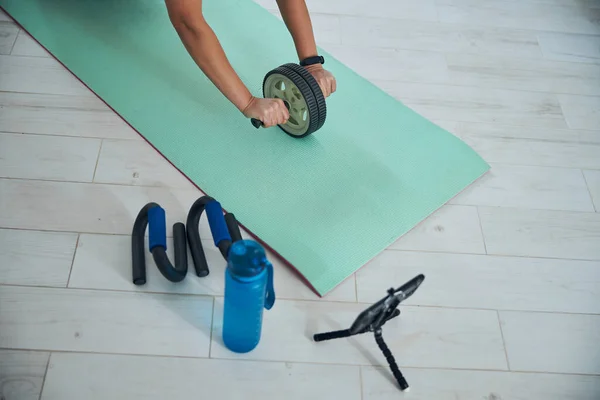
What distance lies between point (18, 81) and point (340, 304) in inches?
46.1

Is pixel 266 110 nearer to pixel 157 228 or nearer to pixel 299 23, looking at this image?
pixel 299 23

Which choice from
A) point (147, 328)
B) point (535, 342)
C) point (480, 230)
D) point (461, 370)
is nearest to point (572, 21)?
point (480, 230)

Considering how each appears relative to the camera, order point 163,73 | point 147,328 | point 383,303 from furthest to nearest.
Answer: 1. point 163,73
2. point 147,328
3. point 383,303

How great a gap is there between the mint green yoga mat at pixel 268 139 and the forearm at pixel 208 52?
0.52 ft

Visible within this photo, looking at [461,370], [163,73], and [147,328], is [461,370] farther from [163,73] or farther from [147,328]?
[163,73]

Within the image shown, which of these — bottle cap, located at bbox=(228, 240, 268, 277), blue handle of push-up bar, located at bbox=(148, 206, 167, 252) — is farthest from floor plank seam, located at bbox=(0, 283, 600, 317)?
bottle cap, located at bbox=(228, 240, 268, 277)

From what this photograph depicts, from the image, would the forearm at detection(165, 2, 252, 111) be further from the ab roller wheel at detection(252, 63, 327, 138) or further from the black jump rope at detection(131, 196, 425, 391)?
the black jump rope at detection(131, 196, 425, 391)

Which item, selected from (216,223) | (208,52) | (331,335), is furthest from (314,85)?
(331,335)

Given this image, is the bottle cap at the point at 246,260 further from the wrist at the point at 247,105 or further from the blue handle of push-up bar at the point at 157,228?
the wrist at the point at 247,105

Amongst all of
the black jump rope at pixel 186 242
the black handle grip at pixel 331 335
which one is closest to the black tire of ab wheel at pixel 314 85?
the black jump rope at pixel 186 242

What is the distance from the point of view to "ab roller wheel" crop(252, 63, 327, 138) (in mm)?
1596

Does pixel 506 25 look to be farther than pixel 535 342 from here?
Yes

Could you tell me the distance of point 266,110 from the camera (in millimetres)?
1615

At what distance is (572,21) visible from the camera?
7.54 feet
